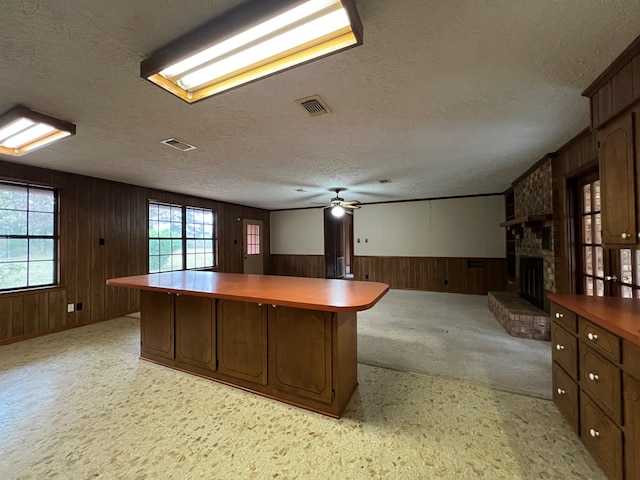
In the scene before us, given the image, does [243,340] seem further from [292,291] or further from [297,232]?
[297,232]

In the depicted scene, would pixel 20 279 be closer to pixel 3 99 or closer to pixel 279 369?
pixel 3 99

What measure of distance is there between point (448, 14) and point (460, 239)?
20.0 ft

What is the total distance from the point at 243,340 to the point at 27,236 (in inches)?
149

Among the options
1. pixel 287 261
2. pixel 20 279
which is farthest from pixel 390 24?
pixel 287 261

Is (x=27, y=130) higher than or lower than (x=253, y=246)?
higher

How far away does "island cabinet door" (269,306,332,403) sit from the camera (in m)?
2.04

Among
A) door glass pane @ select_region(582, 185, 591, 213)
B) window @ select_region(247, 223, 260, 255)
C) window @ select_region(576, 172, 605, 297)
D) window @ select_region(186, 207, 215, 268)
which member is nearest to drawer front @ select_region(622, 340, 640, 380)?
window @ select_region(576, 172, 605, 297)

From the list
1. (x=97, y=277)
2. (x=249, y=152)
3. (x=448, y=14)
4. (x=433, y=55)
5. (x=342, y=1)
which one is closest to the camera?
(x=342, y=1)

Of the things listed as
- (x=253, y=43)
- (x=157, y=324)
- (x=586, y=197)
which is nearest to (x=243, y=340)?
(x=157, y=324)

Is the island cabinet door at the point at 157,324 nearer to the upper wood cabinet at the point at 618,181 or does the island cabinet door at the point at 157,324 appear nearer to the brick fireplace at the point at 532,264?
the upper wood cabinet at the point at 618,181

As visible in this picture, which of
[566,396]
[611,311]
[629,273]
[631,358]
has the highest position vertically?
[629,273]

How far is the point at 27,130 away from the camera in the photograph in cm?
236

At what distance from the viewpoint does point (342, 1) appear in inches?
41.4

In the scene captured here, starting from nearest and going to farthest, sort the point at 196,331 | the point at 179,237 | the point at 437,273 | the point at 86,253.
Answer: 1. the point at 196,331
2. the point at 86,253
3. the point at 179,237
4. the point at 437,273
